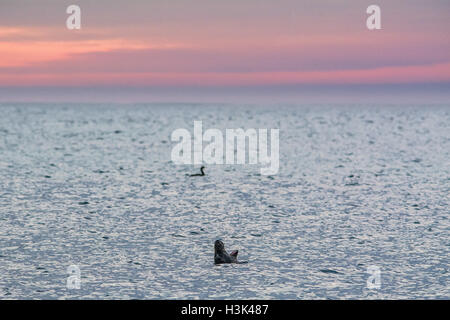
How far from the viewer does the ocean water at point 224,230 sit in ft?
30.9

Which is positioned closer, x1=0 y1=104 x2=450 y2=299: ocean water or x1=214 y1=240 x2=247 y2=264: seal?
x1=0 y1=104 x2=450 y2=299: ocean water

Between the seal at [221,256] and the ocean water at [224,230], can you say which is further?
the seal at [221,256]

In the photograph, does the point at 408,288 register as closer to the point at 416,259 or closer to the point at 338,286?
the point at 338,286

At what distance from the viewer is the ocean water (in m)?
9.41

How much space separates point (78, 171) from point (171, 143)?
18.6 m

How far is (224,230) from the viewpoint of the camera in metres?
13.5

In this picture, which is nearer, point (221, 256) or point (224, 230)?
point (221, 256)

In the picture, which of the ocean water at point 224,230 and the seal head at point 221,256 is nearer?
the ocean water at point 224,230

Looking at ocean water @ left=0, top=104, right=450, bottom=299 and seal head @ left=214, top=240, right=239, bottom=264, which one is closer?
ocean water @ left=0, top=104, right=450, bottom=299

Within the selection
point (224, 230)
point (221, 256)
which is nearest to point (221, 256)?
point (221, 256)

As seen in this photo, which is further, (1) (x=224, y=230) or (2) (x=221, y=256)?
(1) (x=224, y=230)

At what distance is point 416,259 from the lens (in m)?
10.9

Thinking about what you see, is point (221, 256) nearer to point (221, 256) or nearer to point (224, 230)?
point (221, 256)
